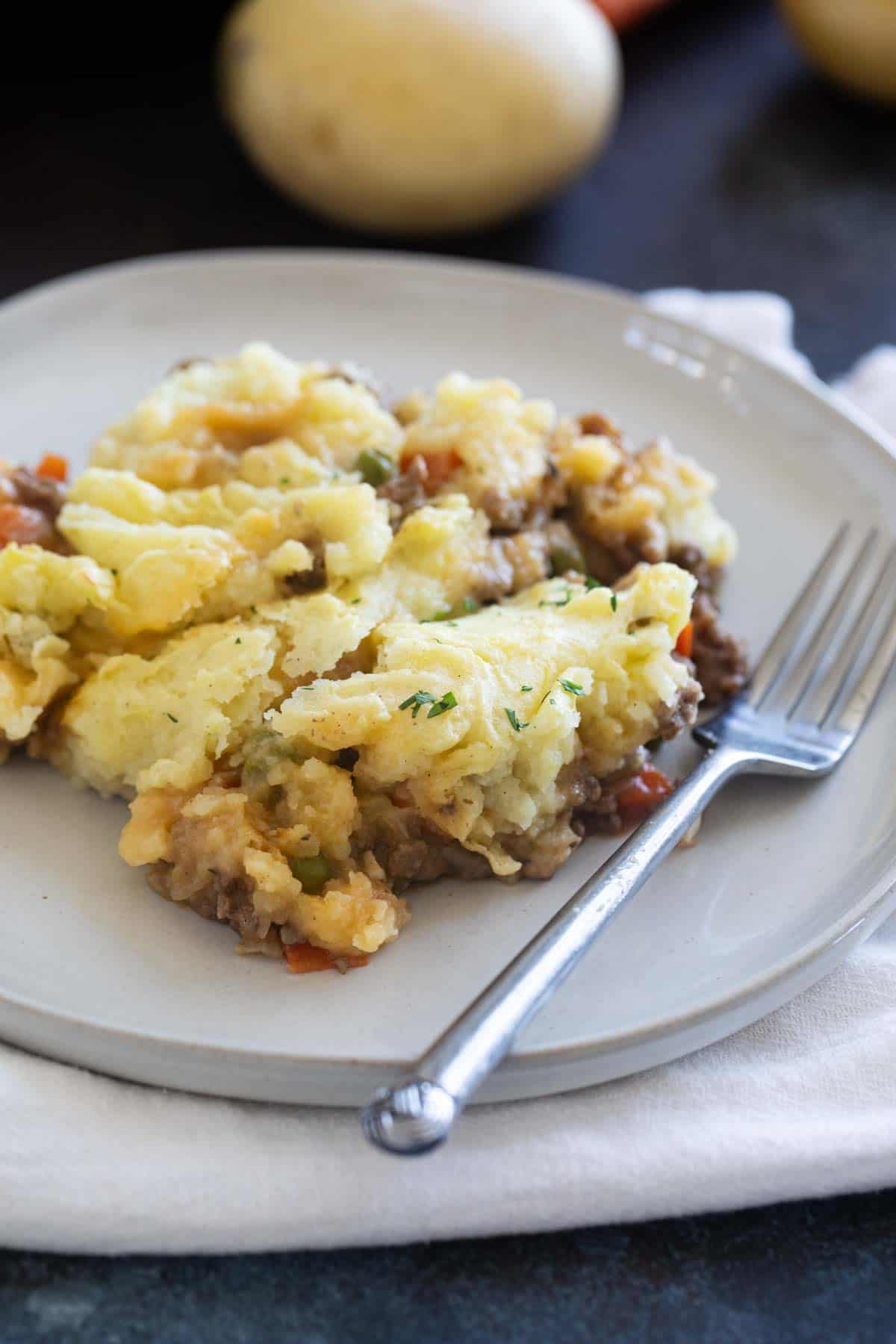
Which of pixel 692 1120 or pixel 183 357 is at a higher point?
pixel 692 1120

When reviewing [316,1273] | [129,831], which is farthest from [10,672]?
[316,1273]

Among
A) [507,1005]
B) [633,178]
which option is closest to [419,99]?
[633,178]

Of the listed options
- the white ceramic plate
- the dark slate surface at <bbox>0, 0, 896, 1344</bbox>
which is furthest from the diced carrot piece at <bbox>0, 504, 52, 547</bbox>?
the dark slate surface at <bbox>0, 0, 896, 1344</bbox>

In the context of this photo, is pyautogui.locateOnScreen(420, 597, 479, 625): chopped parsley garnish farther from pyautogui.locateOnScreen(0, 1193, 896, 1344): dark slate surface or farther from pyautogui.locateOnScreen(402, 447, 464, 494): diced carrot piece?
pyautogui.locateOnScreen(0, 1193, 896, 1344): dark slate surface

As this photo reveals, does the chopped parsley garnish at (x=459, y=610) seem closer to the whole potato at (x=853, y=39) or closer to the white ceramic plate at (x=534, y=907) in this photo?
the white ceramic plate at (x=534, y=907)

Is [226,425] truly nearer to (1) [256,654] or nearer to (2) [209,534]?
(2) [209,534]

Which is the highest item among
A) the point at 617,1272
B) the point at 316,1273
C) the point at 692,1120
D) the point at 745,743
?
the point at 745,743

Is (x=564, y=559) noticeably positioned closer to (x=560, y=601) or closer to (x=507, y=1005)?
(x=560, y=601)
